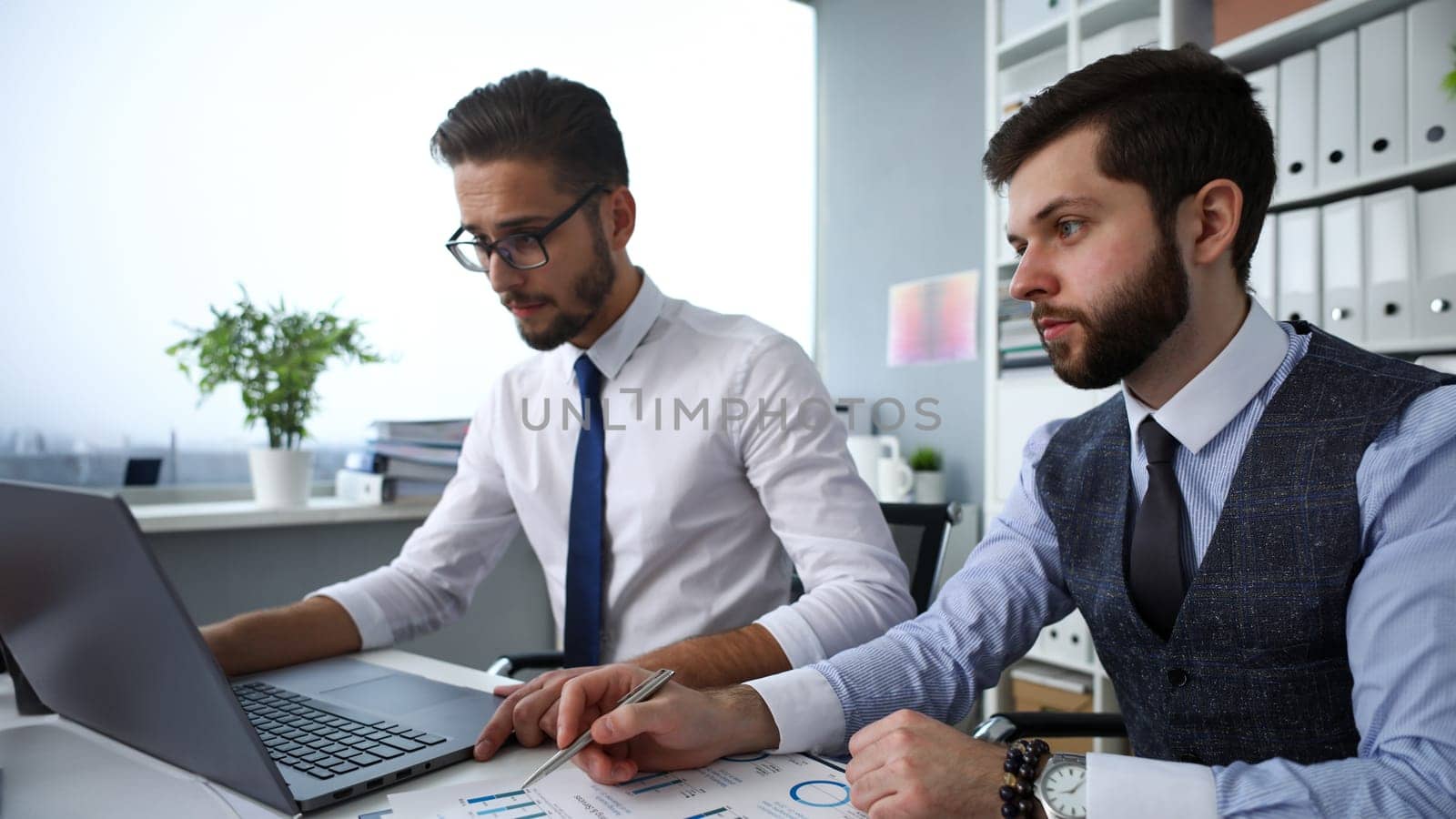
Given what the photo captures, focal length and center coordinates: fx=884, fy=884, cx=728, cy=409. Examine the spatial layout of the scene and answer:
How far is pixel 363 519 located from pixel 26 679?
134 centimetres

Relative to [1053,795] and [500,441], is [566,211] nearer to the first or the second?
[500,441]

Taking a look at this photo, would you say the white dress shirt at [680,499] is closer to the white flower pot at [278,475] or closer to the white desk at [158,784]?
the white desk at [158,784]

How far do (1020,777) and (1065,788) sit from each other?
0.04 metres

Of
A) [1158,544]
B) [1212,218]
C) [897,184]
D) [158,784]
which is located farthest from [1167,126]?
[897,184]

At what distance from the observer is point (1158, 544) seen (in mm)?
940

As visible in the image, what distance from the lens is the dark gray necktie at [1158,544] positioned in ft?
3.04

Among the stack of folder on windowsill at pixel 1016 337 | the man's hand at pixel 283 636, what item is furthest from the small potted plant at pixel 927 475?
the man's hand at pixel 283 636

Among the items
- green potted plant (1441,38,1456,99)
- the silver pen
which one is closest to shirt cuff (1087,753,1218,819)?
the silver pen

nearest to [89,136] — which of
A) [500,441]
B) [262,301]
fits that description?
[262,301]

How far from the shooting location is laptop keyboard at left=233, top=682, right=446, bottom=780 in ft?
2.40

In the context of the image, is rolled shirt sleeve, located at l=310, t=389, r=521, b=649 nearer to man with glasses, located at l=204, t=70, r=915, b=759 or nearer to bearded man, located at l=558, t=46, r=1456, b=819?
man with glasses, located at l=204, t=70, r=915, b=759

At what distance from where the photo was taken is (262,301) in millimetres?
2225

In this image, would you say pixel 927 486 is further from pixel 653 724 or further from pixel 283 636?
pixel 653 724

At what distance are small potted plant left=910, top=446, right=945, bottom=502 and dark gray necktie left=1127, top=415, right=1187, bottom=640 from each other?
1.83m
